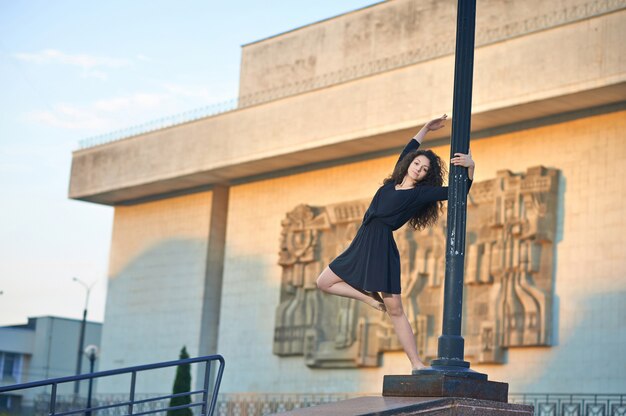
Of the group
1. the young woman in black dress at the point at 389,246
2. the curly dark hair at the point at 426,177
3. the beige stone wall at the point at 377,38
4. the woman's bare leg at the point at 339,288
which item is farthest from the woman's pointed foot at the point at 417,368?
the beige stone wall at the point at 377,38

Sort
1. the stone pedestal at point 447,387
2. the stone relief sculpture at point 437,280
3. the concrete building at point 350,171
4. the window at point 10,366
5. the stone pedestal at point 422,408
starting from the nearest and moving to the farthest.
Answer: the stone pedestal at point 422,408 < the stone pedestal at point 447,387 < the concrete building at point 350,171 < the stone relief sculpture at point 437,280 < the window at point 10,366

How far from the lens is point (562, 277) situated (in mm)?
21688

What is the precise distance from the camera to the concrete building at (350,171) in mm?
21234

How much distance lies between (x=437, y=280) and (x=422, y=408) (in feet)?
53.0

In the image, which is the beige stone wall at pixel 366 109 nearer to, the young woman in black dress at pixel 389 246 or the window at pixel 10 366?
the young woman in black dress at pixel 389 246

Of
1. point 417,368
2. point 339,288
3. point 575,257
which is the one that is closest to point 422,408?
point 417,368

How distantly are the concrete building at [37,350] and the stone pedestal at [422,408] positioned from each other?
42.1 meters

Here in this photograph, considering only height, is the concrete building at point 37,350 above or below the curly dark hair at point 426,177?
below

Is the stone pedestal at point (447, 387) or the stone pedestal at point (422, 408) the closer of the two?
the stone pedestal at point (422, 408)

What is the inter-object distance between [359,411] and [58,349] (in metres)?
46.5

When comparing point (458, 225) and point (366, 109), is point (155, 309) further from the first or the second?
point (458, 225)

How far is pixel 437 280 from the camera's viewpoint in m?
23.4

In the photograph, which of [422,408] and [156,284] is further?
[156,284]

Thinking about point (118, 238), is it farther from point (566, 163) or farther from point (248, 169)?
point (566, 163)
